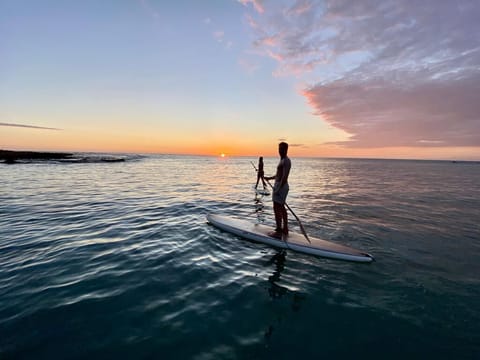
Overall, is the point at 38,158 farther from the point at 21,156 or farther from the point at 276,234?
the point at 276,234

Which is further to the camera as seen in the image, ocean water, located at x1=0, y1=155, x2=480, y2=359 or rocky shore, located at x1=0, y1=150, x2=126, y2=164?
rocky shore, located at x1=0, y1=150, x2=126, y2=164

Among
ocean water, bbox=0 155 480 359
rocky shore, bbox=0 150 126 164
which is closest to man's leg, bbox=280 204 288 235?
ocean water, bbox=0 155 480 359

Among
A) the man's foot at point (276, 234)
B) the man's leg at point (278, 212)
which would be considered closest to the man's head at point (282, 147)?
the man's leg at point (278, 212)

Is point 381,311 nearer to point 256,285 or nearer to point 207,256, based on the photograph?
point 256,285

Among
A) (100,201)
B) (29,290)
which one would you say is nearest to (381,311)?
(29,290)

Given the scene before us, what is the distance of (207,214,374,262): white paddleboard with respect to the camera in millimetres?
7430

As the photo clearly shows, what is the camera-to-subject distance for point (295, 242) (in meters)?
8.24

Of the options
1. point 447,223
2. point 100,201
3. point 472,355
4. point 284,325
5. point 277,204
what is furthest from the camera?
point 100,201

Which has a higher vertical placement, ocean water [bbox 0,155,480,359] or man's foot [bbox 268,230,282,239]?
man's foot [bbox 268,230,282,239]

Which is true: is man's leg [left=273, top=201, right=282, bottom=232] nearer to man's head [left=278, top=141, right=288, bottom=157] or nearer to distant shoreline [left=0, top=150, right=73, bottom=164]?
man's head [left=278, top=141, right=288, bottom=157]

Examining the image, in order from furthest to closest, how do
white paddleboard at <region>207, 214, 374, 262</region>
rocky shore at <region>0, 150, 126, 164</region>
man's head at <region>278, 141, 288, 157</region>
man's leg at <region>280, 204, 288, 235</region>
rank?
rocky shore at <region>0, 150, 126, 164</region>
man's leg at <region>280, 204, 288, 235</region>
man's head at <region>278, 141, 288, 157</region>
white paddleboard at <region>207, 214, 374, 262</region>

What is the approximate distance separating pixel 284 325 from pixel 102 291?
13.8 feet

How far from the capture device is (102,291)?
5566mm

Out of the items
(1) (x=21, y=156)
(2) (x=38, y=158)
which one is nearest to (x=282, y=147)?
(2) (x=38, y=158)
